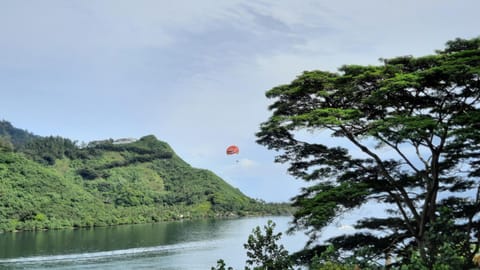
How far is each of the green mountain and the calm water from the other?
1479 centimetres

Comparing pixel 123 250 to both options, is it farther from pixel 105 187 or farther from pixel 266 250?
pixel 105 187

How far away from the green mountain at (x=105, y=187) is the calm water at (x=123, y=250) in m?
14.8

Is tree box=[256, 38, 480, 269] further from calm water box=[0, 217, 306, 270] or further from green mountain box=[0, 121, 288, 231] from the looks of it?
green mountain box=[0, 121, 288, 231]

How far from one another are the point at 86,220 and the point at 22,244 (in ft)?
91.1

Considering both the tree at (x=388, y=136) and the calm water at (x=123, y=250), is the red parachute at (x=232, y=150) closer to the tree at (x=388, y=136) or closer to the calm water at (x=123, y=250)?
the tree at (x=388, y=136)

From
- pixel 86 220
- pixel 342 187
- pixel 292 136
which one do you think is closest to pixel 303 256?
pixel 342 187

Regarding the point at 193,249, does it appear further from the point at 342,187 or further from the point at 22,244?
the point at 342,187

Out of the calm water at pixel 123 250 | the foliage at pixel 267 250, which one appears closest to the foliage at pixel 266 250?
the foliage at pixel 267 250

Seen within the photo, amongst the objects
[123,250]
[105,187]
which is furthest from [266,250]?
[105,187]

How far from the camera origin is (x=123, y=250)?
48.1 metres

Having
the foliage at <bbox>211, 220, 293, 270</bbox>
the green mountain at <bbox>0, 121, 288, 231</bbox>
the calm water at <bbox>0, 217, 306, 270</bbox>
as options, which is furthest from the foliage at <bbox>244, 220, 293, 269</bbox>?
the green mountain at <bbox>0, 121, 288, 231</bbox>

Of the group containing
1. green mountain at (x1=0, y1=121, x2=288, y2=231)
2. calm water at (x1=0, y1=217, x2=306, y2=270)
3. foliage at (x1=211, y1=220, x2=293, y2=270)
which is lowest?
calm water at (x1=0, y1=217, x2=306, y2=270)

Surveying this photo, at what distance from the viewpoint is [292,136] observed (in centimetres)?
1148

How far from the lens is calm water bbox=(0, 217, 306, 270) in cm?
3878
